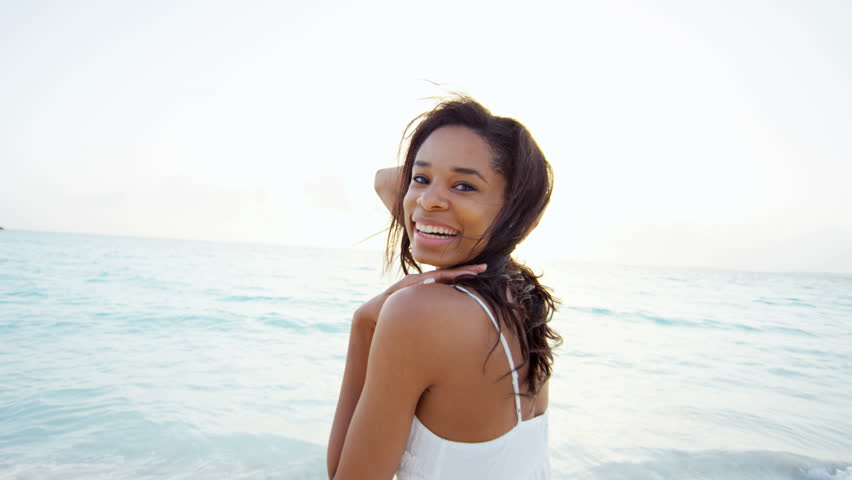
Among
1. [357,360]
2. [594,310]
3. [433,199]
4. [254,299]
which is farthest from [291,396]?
[594,310]

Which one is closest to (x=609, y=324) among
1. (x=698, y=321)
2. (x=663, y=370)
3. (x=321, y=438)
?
(x=698, y=321)

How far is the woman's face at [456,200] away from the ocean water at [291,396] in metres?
4.01

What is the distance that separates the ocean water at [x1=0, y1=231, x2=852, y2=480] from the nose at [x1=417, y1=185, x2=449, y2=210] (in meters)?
4.10

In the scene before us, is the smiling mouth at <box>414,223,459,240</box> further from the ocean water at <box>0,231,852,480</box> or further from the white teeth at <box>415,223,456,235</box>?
the ocean water at <box>0,231,852,480</box>

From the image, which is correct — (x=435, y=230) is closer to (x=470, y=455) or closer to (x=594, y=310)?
(x=470, y=455)

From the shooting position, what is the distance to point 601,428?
20.5 ft

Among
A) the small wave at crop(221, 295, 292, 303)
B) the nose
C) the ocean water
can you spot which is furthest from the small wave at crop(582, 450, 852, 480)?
the small wave at crop(221, 295, 292, 303)

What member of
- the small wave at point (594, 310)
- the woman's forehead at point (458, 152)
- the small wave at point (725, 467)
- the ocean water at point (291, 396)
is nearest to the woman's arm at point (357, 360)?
the woman's forehead at point (458, 152)

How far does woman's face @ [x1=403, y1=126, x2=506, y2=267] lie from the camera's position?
1.60 meters

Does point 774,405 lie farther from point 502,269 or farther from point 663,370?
point 502,269

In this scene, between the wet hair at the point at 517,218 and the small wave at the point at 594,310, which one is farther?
the small wave at the point at 594,310

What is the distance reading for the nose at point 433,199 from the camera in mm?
1580

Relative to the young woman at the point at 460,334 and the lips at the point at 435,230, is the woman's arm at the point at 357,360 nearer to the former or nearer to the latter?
the young woman at the point at 460,334

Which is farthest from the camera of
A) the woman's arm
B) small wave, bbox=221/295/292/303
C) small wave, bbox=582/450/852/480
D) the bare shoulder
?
small wave, bbox=221/295/292/303
